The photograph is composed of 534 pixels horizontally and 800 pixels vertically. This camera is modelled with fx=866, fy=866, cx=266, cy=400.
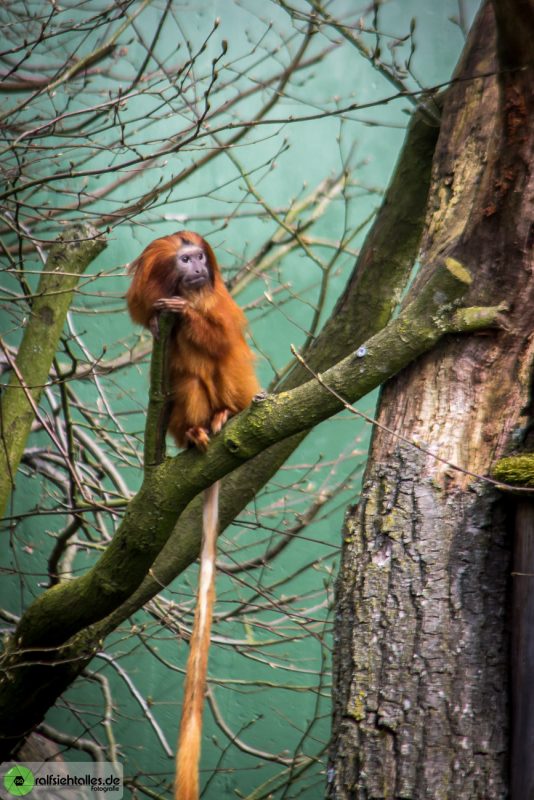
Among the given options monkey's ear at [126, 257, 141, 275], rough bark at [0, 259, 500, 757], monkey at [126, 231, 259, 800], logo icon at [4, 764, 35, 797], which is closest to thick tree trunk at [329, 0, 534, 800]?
rough bark at [0, 259, 500, 757]

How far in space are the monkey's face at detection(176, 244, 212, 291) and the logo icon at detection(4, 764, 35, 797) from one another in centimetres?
266

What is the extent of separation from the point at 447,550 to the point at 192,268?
5.42 feet

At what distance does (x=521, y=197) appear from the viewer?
2855 millimetres

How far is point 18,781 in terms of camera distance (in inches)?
172

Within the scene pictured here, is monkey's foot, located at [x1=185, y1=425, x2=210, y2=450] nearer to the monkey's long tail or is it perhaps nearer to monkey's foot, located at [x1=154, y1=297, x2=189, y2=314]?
the monkey's long tail

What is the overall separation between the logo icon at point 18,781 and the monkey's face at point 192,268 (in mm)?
2661

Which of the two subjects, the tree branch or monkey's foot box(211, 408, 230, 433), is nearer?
monkey's foot box(211, 408, 230, 433)

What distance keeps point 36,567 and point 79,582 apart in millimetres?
3725

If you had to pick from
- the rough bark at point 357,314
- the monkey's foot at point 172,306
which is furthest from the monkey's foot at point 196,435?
the rough bark at point 357,314

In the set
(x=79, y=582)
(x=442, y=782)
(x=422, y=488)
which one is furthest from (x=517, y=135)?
(x=79, y=582)

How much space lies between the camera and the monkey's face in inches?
142

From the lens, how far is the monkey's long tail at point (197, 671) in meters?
2.66

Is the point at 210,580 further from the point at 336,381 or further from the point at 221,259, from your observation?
the point at 221,259

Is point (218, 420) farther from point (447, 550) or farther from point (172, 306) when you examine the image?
point (447, 550)
